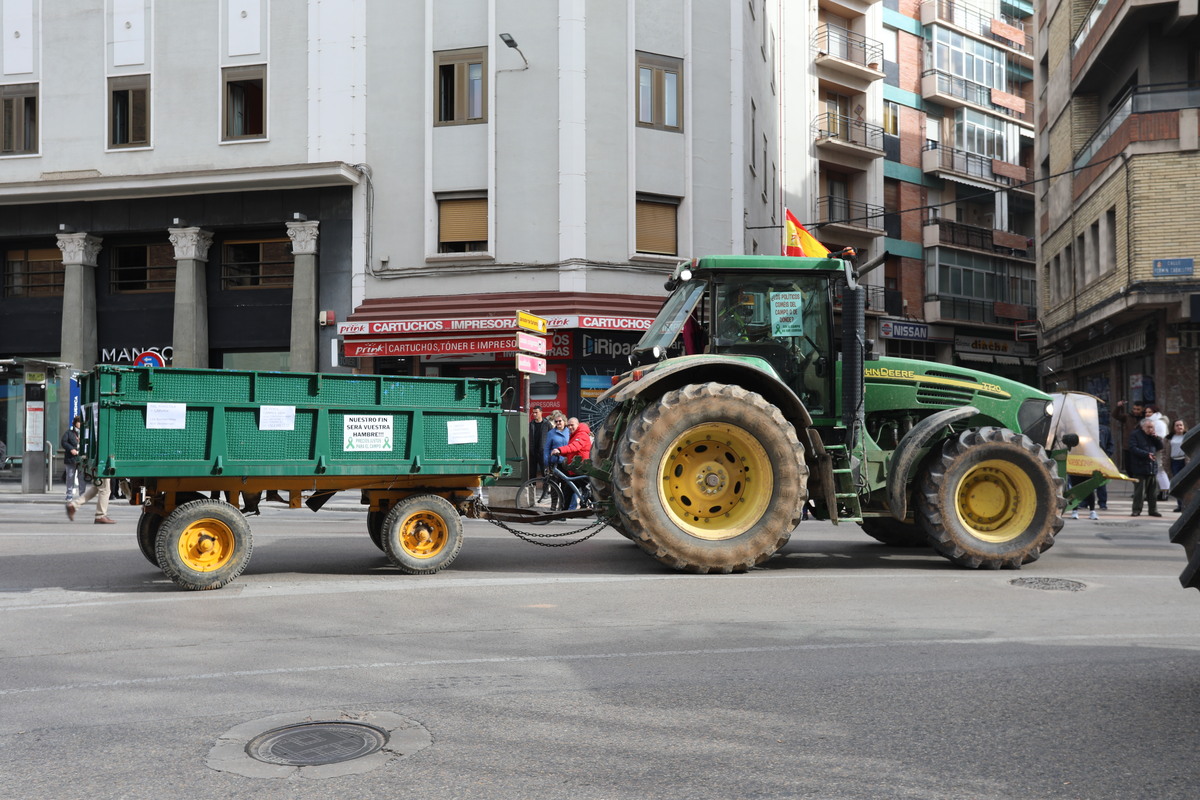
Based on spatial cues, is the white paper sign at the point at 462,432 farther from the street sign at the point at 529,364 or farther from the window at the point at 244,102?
the window at the point at 244,102

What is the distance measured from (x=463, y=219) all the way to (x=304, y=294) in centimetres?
423

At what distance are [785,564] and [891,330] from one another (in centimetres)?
3303

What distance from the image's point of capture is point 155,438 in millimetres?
8344

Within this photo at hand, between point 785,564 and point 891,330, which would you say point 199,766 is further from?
point 891,330

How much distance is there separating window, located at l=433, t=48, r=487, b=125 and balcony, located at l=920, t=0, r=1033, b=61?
28134mm

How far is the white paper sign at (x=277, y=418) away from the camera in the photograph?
8797 millimetres

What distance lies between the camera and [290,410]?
890 centimetres

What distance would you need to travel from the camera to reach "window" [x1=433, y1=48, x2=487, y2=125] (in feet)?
76.1

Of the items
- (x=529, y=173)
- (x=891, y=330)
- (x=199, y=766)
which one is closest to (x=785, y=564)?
(x=199, y=766)

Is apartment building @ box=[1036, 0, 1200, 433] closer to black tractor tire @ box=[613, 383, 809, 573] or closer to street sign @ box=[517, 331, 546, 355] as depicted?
street sign @ box=[517, 331, 546, 355]

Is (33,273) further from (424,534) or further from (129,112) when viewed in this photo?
(424,534)

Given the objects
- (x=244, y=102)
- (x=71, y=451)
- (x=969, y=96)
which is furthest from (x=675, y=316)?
(x=969, y=96)

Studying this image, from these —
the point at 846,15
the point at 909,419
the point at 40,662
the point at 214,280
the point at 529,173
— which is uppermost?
the point at 846,15

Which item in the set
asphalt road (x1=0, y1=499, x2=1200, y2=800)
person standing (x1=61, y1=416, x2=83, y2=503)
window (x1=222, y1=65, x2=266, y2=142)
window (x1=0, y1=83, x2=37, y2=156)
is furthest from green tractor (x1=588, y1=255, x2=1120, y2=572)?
window (x1=0, y1=83, x2=37, y2=156)
